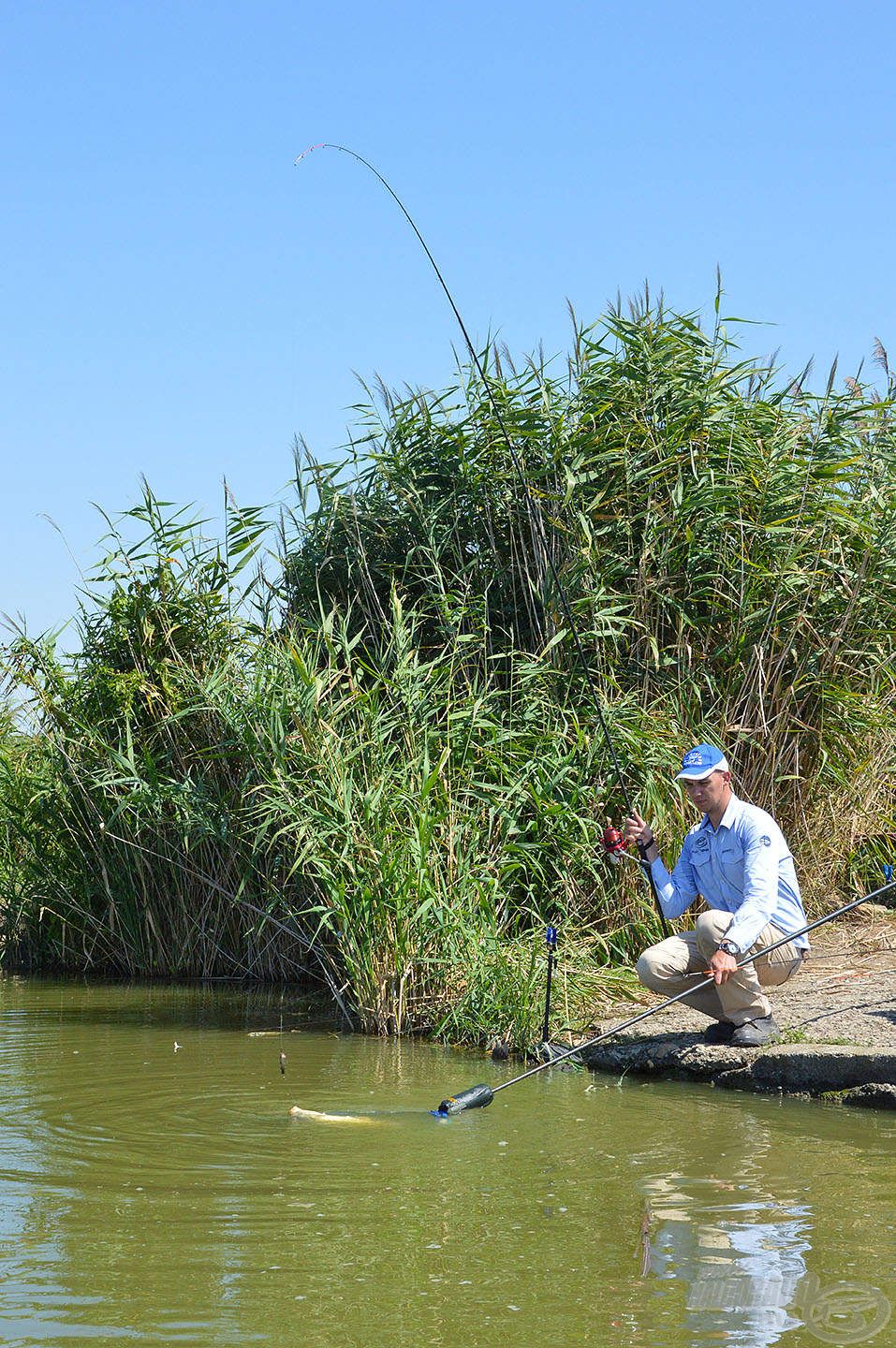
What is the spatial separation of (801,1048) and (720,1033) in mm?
383

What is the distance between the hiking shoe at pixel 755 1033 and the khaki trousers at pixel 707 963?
0.08ft

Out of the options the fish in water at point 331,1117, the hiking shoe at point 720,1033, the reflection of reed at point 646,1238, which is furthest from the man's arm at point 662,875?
the reflection of reed at point 646,1238

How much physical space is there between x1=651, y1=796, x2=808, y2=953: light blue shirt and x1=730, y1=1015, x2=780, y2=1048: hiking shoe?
1.21 feet

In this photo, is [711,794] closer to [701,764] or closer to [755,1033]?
[701,764]

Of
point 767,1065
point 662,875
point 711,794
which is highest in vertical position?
point 711,794

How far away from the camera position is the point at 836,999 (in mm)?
6691

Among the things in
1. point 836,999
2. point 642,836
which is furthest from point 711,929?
point 836,999

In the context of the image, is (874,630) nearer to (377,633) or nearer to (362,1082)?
(377,633)

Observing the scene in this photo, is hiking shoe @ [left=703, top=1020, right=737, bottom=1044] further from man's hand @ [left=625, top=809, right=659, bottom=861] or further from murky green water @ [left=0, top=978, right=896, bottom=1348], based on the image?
man's hand @ [left=625, top=809, right=659, bottom=861]

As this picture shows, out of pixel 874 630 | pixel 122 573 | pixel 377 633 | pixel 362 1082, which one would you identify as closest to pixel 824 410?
pixel 874 630

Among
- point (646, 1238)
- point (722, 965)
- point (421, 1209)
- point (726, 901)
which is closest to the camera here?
point (646, 1238)

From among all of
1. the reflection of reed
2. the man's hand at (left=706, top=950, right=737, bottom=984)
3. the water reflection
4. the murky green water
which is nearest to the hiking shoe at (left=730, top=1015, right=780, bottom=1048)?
the murky green water

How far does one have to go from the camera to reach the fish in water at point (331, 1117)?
5363mm

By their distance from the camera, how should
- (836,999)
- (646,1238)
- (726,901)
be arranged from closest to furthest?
(646,1238) → (726,901) → (836,999)
